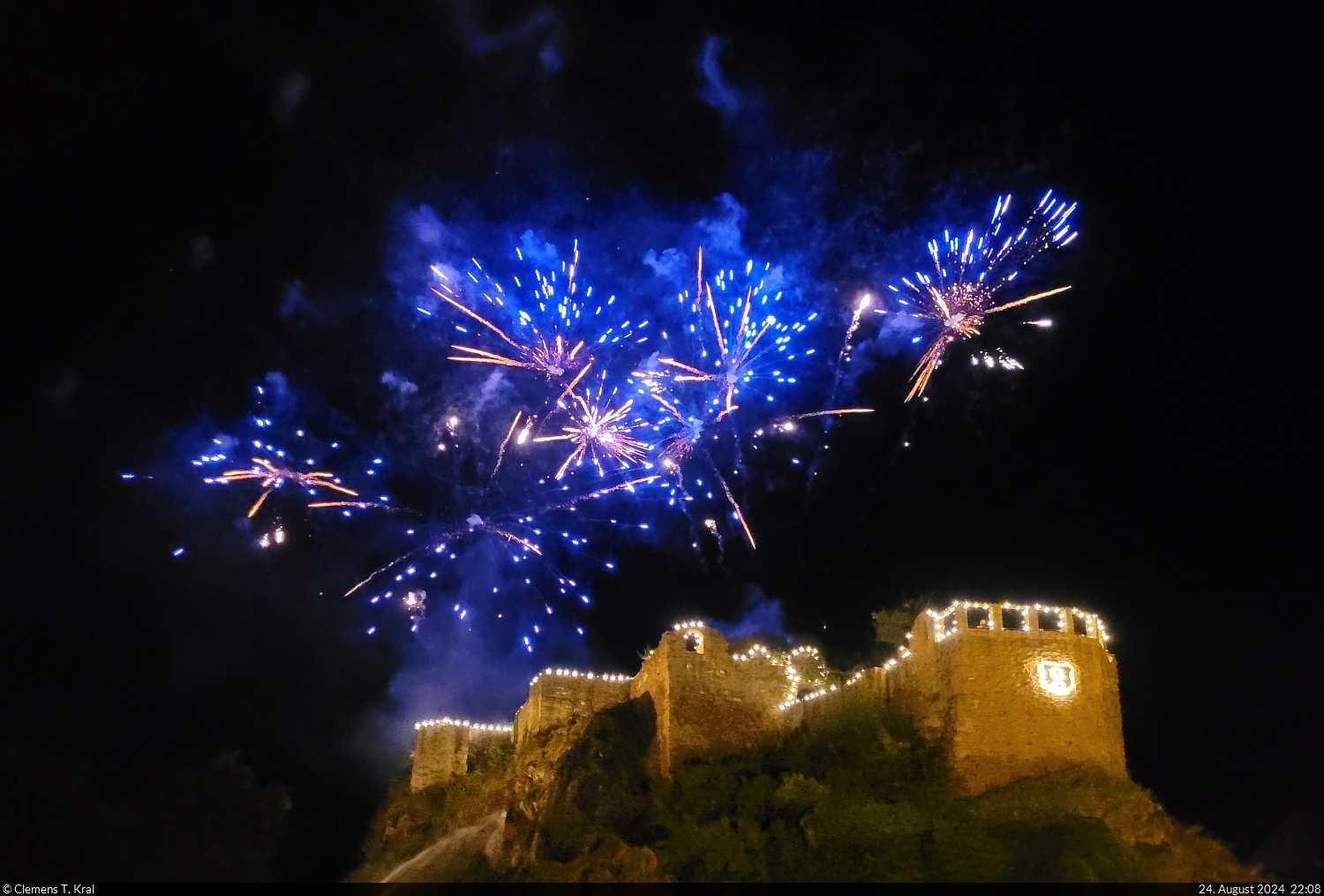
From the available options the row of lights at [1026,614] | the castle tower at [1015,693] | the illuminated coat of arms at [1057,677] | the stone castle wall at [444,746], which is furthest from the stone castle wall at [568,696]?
the illuminated coat of arms at [1057,677]

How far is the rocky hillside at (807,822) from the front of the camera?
985 inches

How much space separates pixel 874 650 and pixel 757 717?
338 inches

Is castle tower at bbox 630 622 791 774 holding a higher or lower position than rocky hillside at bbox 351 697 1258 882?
higher

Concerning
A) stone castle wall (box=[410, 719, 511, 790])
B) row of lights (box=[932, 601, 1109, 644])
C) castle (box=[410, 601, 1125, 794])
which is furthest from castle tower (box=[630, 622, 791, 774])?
stone castle wall (box=[410, 719, 511, 790])

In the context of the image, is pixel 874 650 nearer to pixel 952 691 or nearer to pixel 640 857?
pixel 952 691

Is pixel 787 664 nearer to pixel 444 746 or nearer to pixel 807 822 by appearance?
pixel 807 822

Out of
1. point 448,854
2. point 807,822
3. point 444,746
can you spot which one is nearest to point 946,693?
point 807,822

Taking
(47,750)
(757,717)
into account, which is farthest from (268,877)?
(757,717)

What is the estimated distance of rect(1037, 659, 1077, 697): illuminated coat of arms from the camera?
28188 mm

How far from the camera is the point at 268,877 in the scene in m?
34.2

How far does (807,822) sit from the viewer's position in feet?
89.2

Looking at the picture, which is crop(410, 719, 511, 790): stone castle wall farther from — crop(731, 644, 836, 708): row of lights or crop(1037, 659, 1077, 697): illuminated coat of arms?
crop(1037, 659, 1077, 697): illuminated coat of arms

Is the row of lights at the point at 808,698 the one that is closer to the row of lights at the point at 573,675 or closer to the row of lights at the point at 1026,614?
the row of lights at the point at 1026,614

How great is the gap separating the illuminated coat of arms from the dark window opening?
1.18m
